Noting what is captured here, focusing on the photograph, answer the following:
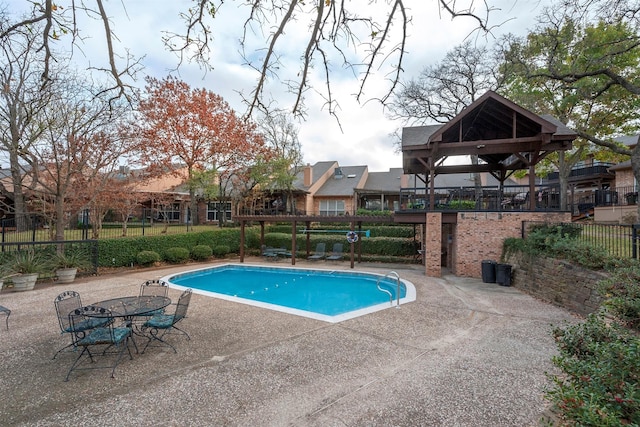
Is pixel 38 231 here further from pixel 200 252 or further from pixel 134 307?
pixel 134 307

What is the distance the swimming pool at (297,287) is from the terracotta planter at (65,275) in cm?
305

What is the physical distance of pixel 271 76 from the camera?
9.54 ft

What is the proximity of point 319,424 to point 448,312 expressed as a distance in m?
5.12

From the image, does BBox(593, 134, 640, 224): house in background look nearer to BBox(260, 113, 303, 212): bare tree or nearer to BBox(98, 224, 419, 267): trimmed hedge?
BBox(98, 224, 419, 267): trimmed hedge

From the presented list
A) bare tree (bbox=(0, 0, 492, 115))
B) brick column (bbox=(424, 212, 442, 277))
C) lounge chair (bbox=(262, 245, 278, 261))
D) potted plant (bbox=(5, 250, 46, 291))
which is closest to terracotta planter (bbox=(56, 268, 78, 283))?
potted plant (bbox=(5, 250, 46, 291))

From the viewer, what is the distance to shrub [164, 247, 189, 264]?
1553 centimetres

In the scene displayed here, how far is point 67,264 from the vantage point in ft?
37.6

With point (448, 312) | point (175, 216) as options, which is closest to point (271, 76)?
point (448, 312)

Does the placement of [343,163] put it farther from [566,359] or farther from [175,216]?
[566,359]

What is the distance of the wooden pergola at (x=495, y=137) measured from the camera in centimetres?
1109

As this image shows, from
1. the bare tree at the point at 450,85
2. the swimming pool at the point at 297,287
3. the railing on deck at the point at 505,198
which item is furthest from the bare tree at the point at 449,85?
the swimming pool at the point at 297,287

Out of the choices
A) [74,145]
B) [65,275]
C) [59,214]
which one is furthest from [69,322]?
[74,145]

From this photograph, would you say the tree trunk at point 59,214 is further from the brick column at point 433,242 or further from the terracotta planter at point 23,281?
the brick column at point 433,242

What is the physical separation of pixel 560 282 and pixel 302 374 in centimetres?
732
